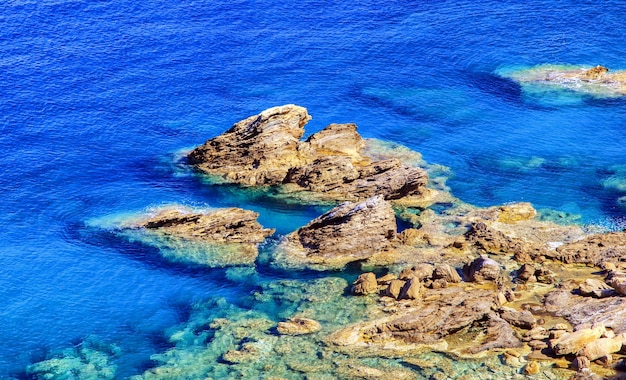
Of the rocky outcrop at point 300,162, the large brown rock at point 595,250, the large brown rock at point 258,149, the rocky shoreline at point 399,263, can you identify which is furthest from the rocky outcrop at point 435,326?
the large brown rock at point 258,149

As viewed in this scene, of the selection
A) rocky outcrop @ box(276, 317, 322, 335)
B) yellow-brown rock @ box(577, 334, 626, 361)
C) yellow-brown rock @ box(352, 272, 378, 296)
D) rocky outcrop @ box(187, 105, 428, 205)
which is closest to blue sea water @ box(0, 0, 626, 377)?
rocky outcrop @ box(187, 105, 428, 205)

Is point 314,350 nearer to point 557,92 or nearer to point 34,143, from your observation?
point 34,143

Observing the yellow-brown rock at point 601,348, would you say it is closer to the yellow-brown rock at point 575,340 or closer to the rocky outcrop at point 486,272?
the yellow-brown rock at point 575,340

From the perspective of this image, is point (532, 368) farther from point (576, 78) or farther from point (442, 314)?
point (576, 78)

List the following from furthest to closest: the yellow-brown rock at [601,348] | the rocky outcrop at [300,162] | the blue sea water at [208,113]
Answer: the rocky outcrop at [300,162], the blue sea water at [208,113], the yellow-brown rock at [601,348]

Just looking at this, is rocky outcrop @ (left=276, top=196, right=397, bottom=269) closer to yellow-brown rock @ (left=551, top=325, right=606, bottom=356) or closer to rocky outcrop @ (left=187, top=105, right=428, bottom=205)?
rocky outcrop @ (left=187, top=105, right=428, bottom=205)

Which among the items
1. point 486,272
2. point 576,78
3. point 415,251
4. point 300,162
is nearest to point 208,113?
point 300,162
